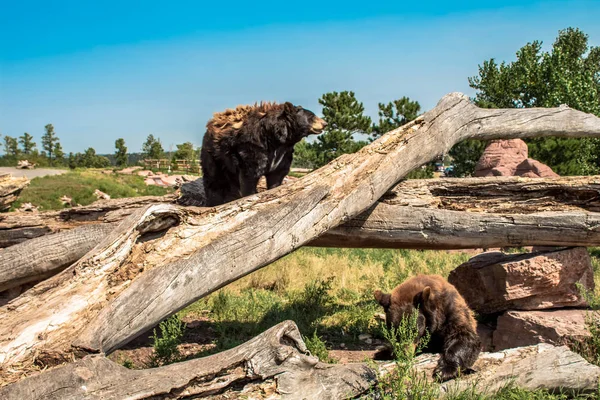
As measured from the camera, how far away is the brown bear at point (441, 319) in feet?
12.6

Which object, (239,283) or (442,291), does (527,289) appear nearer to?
(442,291)

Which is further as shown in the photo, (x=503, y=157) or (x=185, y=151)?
(x=185, y=151)

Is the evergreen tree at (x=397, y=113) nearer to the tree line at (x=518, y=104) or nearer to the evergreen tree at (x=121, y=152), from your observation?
the tree line at (x=518, y=104)

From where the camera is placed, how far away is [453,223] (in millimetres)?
4898

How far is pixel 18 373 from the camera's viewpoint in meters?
2.88

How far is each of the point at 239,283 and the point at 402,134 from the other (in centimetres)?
470

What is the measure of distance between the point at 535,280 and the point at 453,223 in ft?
3.89

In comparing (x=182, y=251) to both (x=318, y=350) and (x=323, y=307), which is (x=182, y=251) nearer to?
(x=318, y=350)

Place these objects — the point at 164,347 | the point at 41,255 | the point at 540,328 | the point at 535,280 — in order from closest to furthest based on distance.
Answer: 1. the point at 41,255
2. the point at 164,347
3. the point at 540,328
4. the point at 535,280

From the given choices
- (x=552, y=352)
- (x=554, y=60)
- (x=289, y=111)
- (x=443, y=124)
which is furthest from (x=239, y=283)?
(x=554, y=60)

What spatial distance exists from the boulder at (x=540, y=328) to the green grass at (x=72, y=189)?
20109mm

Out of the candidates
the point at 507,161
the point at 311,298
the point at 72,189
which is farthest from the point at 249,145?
the point at 72,189

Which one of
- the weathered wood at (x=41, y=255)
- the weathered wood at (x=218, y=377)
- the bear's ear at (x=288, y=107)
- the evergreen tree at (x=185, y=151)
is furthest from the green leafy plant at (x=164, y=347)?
the evergreen tree at (x=185, y=151)

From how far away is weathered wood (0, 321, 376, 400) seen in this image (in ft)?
8.96
